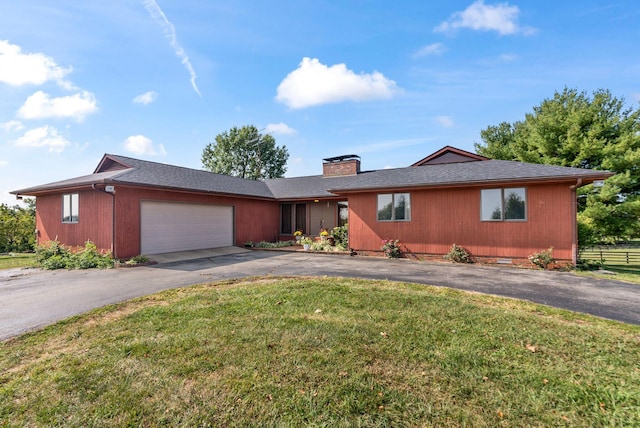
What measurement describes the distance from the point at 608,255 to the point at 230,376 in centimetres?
2550

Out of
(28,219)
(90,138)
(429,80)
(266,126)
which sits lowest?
(28,219)

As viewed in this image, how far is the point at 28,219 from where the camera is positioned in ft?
58.6

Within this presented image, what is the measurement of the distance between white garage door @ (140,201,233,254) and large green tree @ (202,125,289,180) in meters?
25.5

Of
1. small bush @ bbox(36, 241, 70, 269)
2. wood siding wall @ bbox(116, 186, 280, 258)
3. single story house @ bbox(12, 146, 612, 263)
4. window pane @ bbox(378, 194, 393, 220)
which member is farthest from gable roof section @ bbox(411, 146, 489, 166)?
small bush @ bbox(36, 241, 70, 269)

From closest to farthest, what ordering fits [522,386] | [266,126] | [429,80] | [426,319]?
[522,386], [426,319], [429,80], [266,126]

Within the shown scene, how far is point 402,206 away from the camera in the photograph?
11773mm

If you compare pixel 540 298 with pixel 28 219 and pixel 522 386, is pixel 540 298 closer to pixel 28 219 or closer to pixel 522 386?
pixel 522 386

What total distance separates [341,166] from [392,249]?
26.8 feet

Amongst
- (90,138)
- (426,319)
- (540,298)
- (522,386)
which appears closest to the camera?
(522,386)

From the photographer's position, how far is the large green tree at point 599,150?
18.5 m

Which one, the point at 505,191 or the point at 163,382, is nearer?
the point at 163,382

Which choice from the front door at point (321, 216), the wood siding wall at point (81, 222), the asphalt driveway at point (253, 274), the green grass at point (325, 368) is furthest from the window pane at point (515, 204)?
the wood siding wall at point (81, 222)

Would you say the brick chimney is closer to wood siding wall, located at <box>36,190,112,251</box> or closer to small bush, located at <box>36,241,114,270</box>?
wood siding wall, located at <box>36,190,112,251</box>

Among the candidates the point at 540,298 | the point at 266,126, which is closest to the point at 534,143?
the point at 540,298
